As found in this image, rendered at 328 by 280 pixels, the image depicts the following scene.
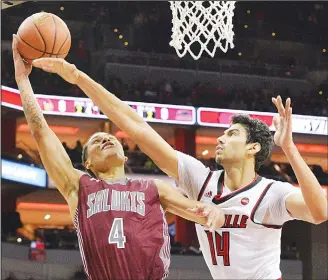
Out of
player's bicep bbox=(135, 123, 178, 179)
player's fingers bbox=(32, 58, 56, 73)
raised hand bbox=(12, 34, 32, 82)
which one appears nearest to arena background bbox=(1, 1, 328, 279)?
raised hand bbox=(12, 34, 32, 82)

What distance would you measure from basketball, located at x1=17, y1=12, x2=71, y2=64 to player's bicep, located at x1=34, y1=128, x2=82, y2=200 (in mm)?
522

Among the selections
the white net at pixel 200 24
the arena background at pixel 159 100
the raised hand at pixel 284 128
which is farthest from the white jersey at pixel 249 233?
the arena background at pixel 159 100

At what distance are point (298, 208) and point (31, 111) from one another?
158cm

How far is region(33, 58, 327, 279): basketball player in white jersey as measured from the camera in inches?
153

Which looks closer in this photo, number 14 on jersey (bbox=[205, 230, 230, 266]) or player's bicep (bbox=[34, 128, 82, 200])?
number 14 on jersey (bbox=[205, 230, 230, 266])

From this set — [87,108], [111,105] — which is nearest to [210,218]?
[111,105]

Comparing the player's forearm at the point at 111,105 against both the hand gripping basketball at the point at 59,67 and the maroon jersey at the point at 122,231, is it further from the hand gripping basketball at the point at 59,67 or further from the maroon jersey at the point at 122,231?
the maroon jersey at the point at 122,231

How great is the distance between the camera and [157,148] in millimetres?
4102

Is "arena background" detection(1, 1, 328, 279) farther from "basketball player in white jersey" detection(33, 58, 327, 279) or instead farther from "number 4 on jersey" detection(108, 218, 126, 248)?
"number 4 on jersey" detection(108, 218, 126, 248)

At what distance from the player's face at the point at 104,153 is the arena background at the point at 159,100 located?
10.4 meters

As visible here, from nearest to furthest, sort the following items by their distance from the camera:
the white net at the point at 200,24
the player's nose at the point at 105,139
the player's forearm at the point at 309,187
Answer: the player's forearm at the point at 309,187 < the player's nose at the point at 105,139 < the white net at the point at 200,24

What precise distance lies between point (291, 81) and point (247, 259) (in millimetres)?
15563

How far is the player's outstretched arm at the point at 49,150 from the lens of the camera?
13.6 ft

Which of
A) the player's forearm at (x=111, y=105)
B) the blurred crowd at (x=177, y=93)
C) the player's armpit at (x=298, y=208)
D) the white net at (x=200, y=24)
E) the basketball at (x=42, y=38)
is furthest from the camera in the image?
the blurred crowd at (x=177, y=93)
